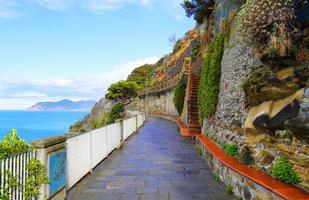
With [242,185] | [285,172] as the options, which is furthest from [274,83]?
[242,185]

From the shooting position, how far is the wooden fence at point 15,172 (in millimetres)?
5020

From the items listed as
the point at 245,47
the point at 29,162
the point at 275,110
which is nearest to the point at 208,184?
the point at 275,110

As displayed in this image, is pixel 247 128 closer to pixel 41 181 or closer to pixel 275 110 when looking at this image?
Answer: pixel 275 110

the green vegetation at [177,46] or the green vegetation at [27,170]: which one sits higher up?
the green vegetation at [177,46]

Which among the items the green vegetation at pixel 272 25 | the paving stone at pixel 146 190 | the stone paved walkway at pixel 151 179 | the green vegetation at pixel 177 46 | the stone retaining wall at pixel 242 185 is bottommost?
the paving stone at pixel 146 190

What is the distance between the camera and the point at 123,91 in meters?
61.9

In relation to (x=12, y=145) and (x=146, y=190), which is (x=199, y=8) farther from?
(x=12, y=145)

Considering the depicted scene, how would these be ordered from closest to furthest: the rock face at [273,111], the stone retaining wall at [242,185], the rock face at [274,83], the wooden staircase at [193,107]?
the rock face at [273,111]
the stone retaining wall at [242,185]
the rock face at [274,83]
the wooden staircase at [193,107]

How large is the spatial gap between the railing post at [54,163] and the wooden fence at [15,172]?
0.91 ft

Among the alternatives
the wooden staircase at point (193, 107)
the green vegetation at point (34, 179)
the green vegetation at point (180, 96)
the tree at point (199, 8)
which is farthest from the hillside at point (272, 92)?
the green vegetation at point (180, 96)

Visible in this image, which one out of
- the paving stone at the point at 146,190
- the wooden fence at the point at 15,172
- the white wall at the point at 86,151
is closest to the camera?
the wooden fence at the point at 15,172

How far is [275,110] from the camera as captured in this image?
6801mm

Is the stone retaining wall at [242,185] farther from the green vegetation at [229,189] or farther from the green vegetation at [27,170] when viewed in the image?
the green vegetation at [27,170]

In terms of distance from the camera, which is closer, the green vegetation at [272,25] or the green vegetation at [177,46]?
the green vegetation at [272,25]
